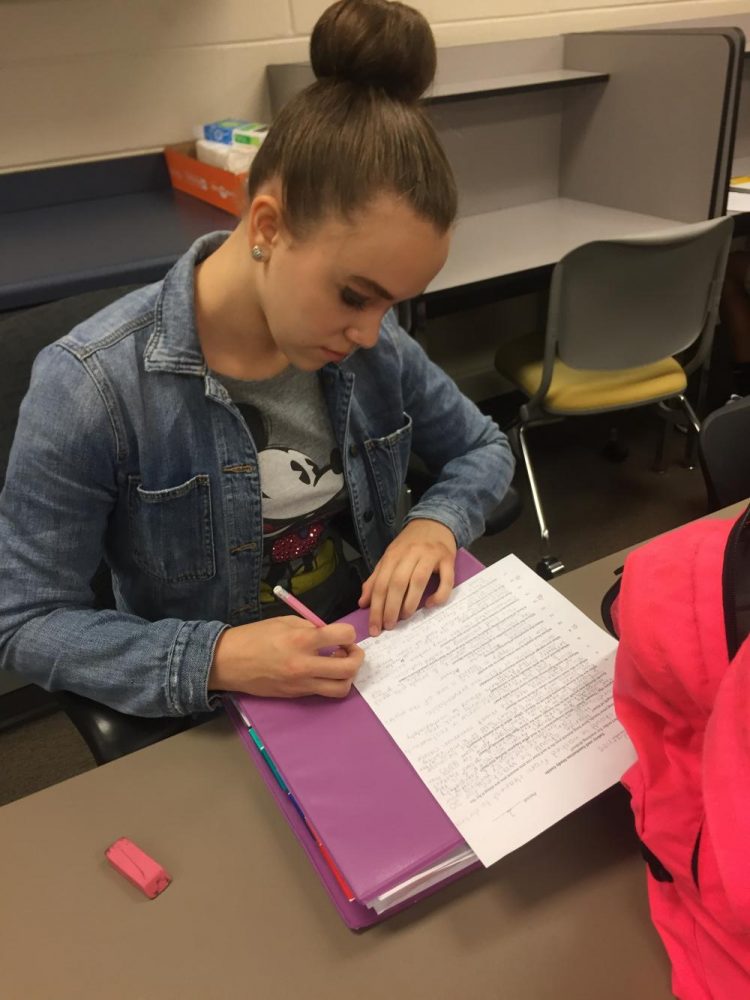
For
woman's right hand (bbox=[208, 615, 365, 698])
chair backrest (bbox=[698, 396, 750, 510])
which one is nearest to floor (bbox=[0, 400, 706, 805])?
chair backrest (bbox=[698, 396, 750, 510])

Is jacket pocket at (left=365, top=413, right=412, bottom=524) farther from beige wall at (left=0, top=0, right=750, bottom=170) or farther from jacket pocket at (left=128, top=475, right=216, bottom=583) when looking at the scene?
beige wall at (left=0, top=0, right=750, bottom=170)

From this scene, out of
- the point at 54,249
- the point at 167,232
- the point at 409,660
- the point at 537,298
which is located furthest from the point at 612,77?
the point at 409,660

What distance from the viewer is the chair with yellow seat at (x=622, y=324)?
1.64 meters

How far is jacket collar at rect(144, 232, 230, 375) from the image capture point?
30.1 inches

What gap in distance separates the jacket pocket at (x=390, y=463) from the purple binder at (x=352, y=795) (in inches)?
15.5

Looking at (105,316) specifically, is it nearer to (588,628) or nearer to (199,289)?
(199,289)

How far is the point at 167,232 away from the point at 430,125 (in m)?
0.92

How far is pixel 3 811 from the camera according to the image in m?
0.61

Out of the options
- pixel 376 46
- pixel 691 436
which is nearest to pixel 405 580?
pixel 376 46

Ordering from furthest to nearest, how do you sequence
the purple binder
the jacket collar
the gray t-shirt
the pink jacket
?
the gray t-shirt < the jacket collar < the purple binder < the pink jacket

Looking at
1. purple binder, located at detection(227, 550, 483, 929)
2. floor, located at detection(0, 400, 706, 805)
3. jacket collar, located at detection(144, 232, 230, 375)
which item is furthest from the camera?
floor, located at detection(0, 400, 706, 805)

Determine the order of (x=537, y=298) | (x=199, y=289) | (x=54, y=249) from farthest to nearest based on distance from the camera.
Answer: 1. (x=537, y=298)
2. (x=54, y=249)
3. (x=199, y=289)

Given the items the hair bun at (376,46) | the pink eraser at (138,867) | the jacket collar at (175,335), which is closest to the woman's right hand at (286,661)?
the pink eraser at (138,867)

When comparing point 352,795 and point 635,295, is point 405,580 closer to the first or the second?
point 352,795
